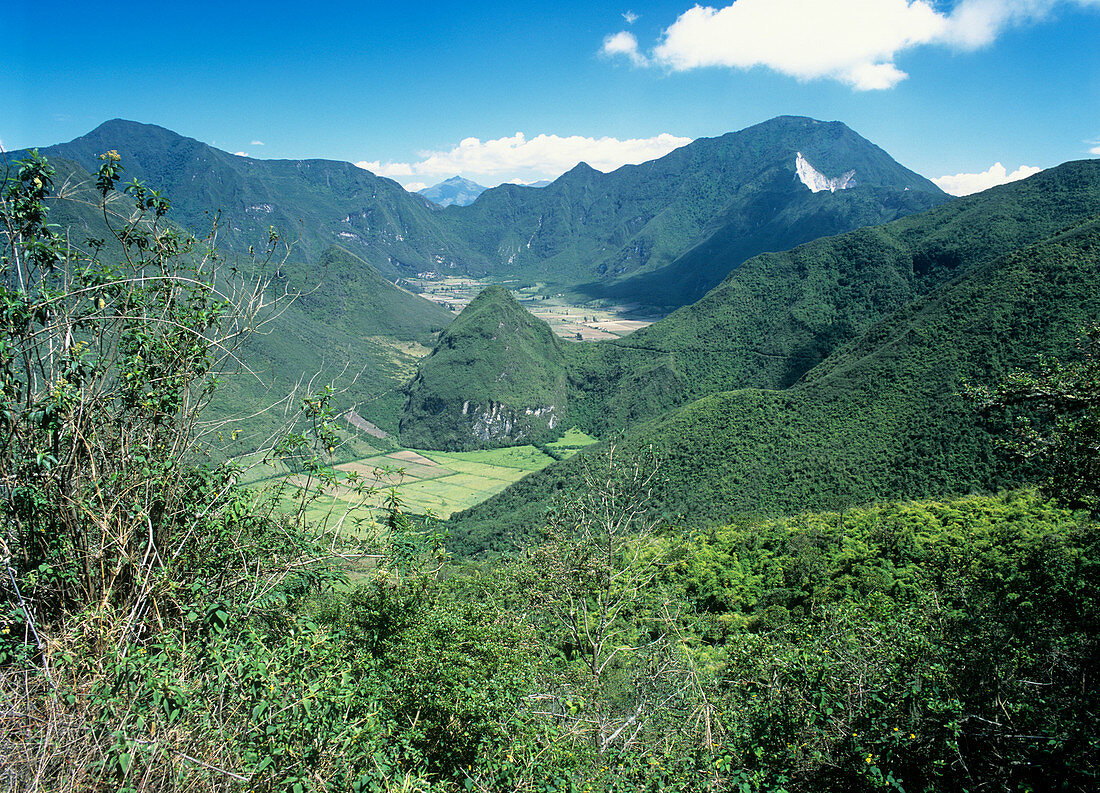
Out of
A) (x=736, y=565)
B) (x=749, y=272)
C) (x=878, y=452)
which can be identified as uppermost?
(x=749, y=272)

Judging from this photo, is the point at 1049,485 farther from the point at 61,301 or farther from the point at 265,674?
the point at 61,301

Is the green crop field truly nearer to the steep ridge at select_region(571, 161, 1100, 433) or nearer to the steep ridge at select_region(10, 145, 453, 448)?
the steep ridge at select_region(571, 161, 1100, 433)

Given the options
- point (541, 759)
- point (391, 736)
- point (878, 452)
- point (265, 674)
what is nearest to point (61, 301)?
point (265, 674)

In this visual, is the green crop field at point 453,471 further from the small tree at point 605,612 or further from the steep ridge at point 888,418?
the small tree at point 605,612

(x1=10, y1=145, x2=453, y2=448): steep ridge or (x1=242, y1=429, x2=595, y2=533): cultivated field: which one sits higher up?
(x1=10, y1=145, x2=453, y2=448): steep ridge

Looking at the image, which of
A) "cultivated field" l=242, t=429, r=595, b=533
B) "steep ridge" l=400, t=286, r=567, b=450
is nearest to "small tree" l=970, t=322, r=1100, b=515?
"cultivated field" l=242, t=429, r=595, b=533
